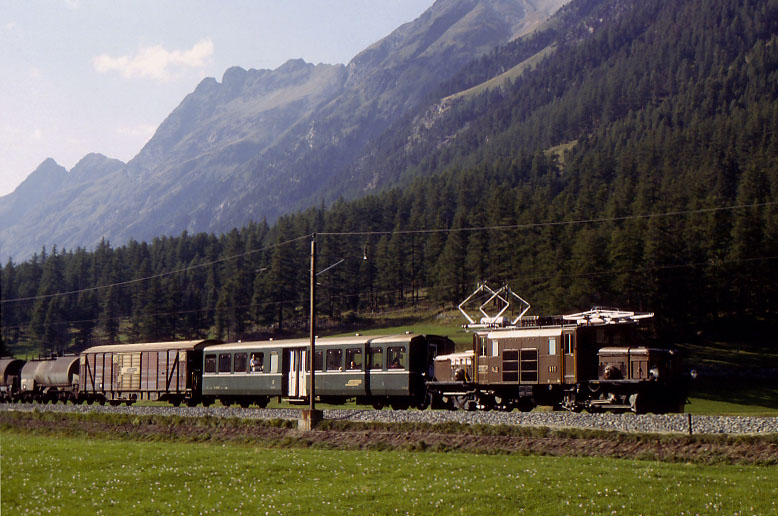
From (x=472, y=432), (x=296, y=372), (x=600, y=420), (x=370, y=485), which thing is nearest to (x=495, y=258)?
(x=296, y=372)

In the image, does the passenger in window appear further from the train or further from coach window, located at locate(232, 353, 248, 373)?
coach window, located at locate(232, 353, 248, 373)

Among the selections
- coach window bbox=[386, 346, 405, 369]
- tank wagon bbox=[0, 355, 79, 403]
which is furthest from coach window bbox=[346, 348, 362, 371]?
tank wagon bbox=[0, 355, 79, 403]

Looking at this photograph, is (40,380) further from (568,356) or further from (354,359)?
(568,356)

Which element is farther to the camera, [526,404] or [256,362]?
[256,362]

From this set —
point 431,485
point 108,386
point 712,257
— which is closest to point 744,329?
point 712,257

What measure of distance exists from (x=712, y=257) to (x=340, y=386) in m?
66.0

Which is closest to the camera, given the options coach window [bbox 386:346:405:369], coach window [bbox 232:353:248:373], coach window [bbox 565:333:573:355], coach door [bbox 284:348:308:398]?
coach window [bbox 565:333:573:355]

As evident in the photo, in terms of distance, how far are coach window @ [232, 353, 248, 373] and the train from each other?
0.22 feet

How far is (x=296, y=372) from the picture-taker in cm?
4556

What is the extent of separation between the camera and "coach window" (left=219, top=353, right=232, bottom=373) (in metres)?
49.0

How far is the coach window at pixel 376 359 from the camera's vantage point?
42312 mm

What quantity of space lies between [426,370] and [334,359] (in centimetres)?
585

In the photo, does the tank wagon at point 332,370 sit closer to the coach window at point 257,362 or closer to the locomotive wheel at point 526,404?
the coach window at point 257,362

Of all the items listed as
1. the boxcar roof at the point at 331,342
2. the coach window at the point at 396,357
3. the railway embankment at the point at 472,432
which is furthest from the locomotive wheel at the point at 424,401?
the railway embankment at the point at 472,432
